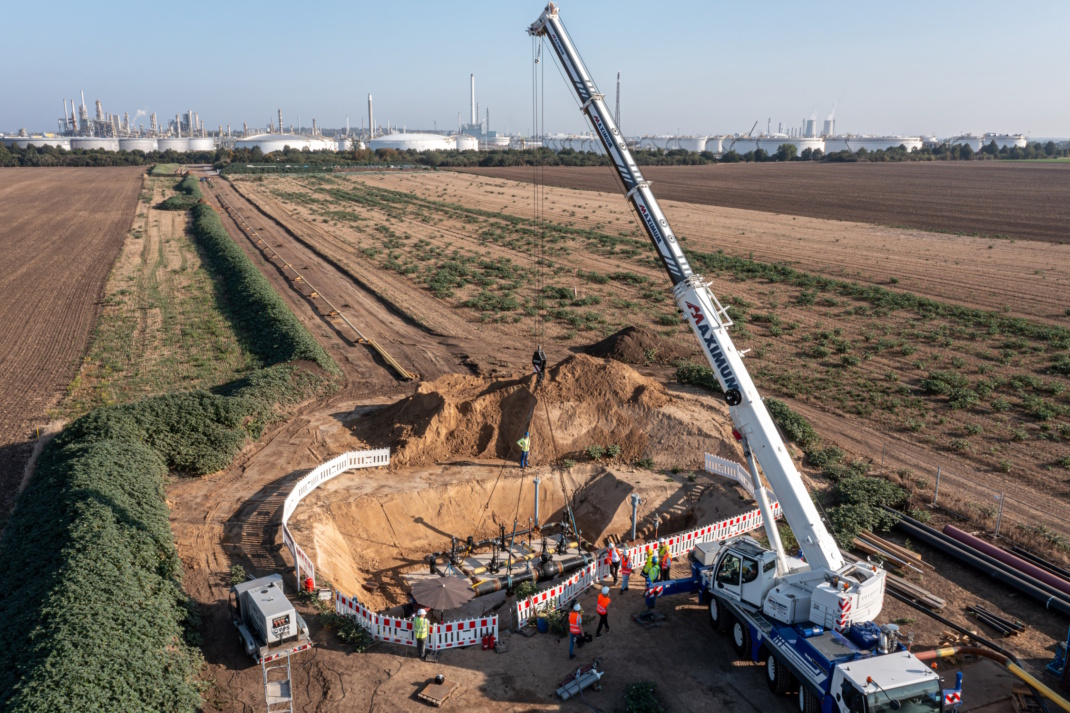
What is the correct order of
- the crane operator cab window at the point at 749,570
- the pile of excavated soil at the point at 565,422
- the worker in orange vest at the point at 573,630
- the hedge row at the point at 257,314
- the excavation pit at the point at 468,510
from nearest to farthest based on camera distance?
the crane operator cab window at the point at 749,570, the worker in orange vest at the point at 573,630, the excavation pit at the point at 468,510, the pile of excavated soil at the point at 565,422, the hedge row at the point at 257,314

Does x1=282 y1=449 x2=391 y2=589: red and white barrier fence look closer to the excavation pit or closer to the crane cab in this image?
the excavation pit

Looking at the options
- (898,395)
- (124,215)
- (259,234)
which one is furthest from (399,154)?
(898,395)

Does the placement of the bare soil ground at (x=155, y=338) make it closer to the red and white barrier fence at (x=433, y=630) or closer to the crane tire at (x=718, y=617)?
the red and white barrier fence at (x=433, y=630)

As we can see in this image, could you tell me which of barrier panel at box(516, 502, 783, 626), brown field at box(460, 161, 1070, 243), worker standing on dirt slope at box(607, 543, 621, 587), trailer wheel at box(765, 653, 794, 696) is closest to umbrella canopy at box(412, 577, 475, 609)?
barrier panel at box(516, 502, 783, 626)

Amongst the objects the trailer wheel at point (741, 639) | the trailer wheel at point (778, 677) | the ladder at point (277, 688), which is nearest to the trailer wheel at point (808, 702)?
the trailer wheel at point (778, 677)

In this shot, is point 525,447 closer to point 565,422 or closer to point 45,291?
point 565,422

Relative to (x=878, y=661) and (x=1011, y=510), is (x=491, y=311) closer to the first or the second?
(x=1011, y=510)
